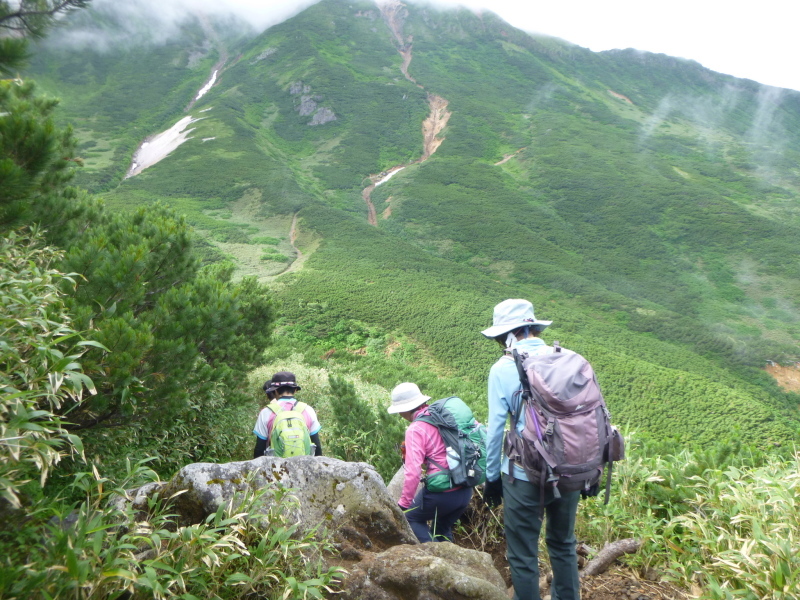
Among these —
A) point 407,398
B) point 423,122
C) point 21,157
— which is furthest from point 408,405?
point 423,122

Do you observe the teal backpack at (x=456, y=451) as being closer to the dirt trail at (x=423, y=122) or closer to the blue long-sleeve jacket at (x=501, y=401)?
the blue long-sleeve jacket at (x=501, y=401)

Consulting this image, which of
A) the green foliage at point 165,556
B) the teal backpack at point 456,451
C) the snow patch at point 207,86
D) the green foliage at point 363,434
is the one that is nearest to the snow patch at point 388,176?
the snow patch at point 207,86

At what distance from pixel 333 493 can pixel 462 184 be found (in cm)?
5781

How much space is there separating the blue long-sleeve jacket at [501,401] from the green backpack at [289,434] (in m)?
1.65

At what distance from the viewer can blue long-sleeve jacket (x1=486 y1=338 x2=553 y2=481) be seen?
8.61 feet

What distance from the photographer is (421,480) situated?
3418 mm

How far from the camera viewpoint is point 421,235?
Answer: 47.2m

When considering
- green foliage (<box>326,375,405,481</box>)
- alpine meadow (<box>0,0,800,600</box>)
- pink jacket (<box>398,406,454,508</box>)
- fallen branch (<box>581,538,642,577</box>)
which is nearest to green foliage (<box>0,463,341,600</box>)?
alpine meadow (<box>0,0,800,600</box>)

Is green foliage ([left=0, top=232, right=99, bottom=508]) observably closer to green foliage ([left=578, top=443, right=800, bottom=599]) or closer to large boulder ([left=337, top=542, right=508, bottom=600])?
large boulder ([left=337, top=542, right=508, bottom=600])

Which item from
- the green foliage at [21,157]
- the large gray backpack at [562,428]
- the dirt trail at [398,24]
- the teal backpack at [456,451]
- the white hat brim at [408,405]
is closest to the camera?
the large gray backpack at [562,428]

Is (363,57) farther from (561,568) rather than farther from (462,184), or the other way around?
(561,568)

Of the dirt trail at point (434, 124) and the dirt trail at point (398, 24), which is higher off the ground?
the dirt trail at point (398, 24)

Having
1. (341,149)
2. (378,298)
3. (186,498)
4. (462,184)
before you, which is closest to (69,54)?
(341,149)

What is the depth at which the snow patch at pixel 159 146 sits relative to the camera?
6109 cm
